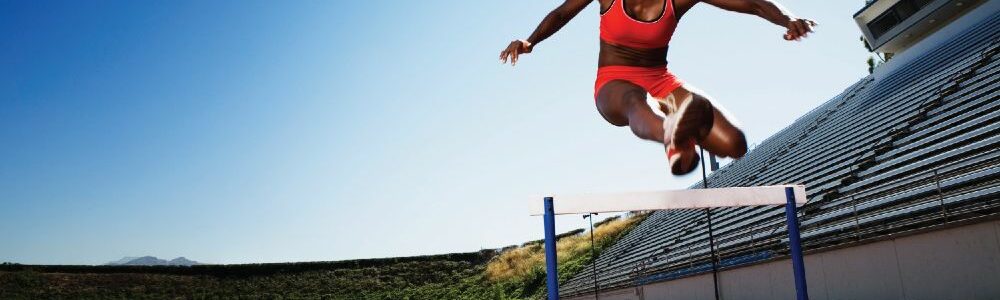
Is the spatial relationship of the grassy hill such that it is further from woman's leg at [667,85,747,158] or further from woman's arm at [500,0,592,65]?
woman's leg at [667,85,747,158]

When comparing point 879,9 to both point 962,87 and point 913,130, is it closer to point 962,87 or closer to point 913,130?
point 962,87

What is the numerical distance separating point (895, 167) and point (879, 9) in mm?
11654

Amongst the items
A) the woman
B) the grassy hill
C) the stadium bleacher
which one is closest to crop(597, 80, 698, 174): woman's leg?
the woman

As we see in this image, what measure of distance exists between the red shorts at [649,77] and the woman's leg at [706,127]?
146mm

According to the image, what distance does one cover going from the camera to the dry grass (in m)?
22.7

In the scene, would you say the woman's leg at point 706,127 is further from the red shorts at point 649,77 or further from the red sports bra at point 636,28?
the red sports bra at point 636,28

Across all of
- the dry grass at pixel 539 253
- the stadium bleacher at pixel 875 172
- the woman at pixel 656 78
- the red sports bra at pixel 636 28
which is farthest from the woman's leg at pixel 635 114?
the dry grass at pixel 539 253

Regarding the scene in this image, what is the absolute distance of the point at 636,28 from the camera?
8.45ft

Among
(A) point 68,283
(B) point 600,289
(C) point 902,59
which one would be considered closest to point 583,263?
(B) point 600,289

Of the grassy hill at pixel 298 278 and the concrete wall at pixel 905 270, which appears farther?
the grassy hill at pixel 298 278

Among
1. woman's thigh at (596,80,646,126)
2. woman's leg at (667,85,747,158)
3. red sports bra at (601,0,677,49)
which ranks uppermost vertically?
red sports bra at (601,0,677,49)

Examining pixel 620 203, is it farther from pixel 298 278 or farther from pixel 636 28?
pixel 298 278

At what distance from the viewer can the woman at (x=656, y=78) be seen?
7.43 feet

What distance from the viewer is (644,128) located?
234cm
